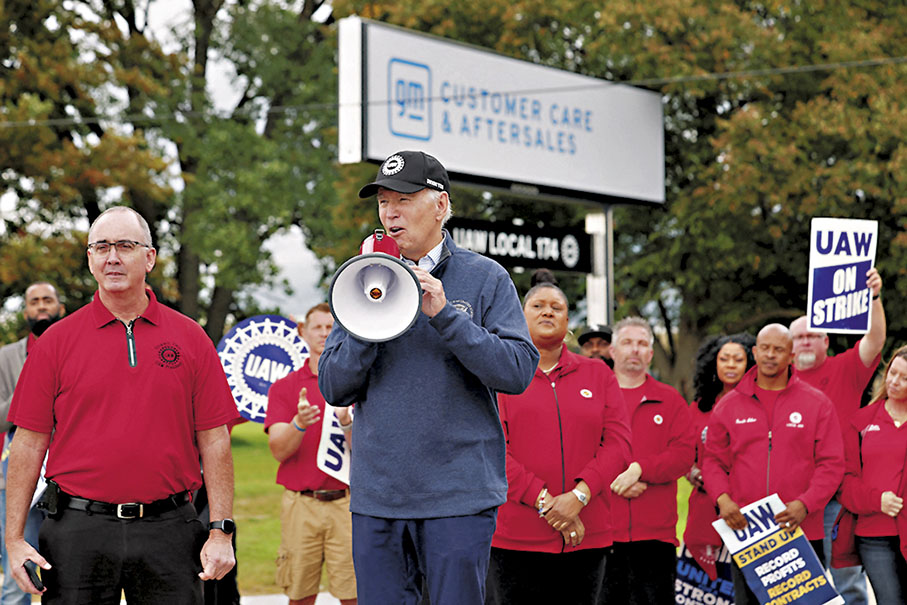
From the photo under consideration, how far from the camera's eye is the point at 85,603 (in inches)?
156

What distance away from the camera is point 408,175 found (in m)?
3.54

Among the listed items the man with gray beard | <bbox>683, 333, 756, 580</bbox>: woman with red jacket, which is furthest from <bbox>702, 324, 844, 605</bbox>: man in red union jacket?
the man with gray beard

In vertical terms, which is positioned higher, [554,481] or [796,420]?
[796,420]

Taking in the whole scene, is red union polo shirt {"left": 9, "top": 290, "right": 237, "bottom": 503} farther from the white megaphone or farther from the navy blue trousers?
the white megaphone

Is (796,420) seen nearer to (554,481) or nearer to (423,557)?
(554,481)

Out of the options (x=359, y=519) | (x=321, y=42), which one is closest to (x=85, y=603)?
(x=359, y=519)

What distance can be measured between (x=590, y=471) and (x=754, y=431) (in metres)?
1.63

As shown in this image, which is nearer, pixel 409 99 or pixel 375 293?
pixel 375 293

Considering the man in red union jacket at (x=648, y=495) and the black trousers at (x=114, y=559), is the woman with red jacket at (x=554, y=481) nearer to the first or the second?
the man in red union jacket at (x=648, y=495)

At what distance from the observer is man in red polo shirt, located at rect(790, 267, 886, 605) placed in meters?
7.10

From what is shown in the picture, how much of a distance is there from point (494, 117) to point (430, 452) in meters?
9.27

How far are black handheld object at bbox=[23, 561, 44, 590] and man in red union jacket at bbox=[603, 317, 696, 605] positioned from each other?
3.36 meters

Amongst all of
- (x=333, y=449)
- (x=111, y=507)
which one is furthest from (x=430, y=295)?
(x=333, y=449)

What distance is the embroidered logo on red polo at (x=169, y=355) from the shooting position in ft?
13.6
